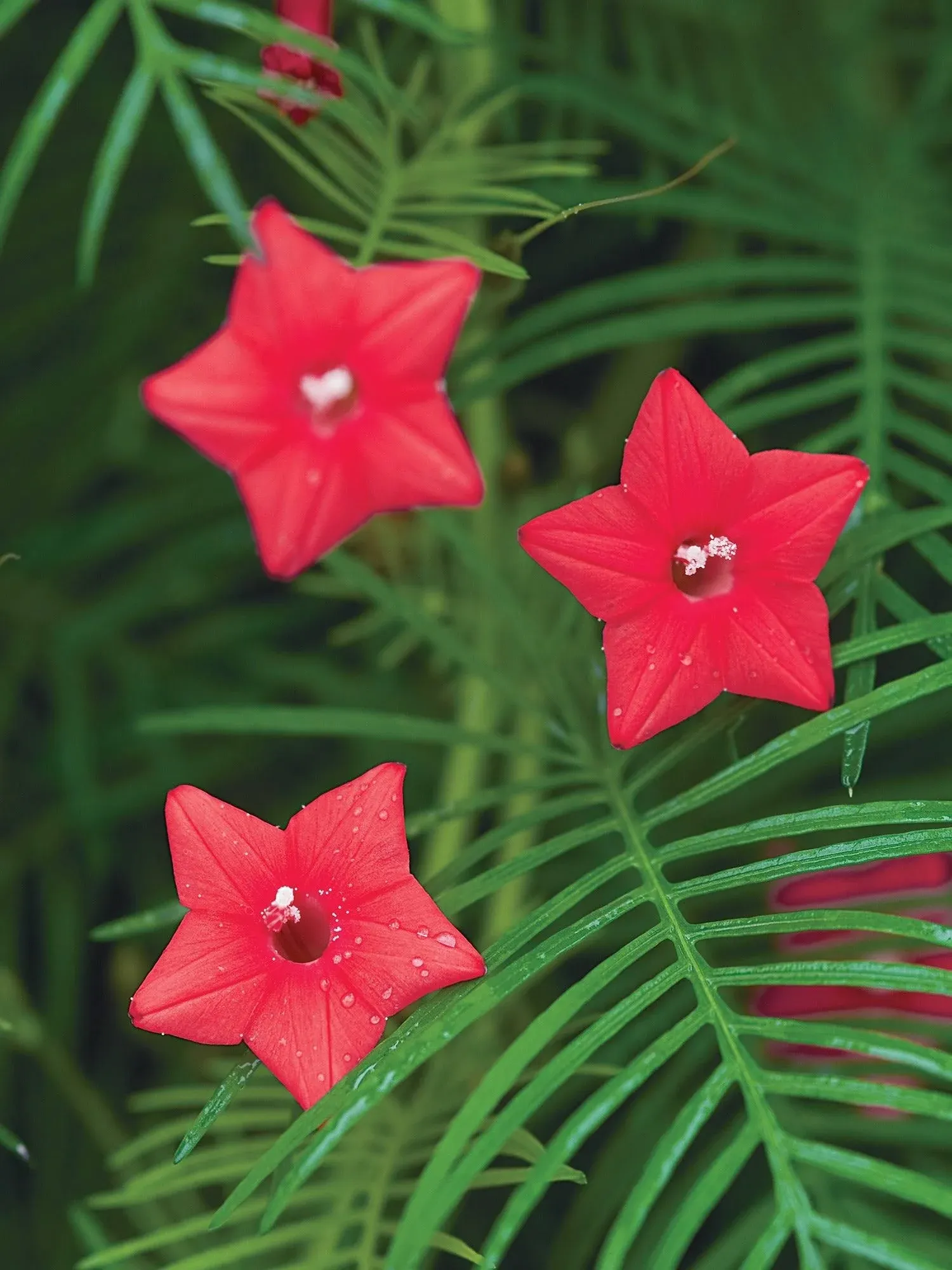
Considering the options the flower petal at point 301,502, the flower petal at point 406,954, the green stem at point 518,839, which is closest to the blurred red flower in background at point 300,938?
the flower petal at point 406,954

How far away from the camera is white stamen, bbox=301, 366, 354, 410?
407mm

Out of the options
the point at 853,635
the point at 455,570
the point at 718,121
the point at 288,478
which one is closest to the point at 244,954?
the point at 288,478

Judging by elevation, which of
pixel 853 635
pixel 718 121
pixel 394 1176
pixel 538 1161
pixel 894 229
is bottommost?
pixel 394 1176

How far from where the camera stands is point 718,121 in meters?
0.86

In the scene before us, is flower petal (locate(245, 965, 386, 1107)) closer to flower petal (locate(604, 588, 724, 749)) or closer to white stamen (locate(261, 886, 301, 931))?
white stamen (locate(261, 886, 301, 931))

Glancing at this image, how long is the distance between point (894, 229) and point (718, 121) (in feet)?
0.49

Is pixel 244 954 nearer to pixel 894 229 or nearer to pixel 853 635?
pixel 853 635

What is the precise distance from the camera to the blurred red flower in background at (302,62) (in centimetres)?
50

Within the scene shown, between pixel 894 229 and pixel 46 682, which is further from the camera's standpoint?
pixel 46 682

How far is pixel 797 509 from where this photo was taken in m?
0.44

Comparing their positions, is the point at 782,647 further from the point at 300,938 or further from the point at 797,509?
the point at 300,938

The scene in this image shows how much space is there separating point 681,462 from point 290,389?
0.14 m

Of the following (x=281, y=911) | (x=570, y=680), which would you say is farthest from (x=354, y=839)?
(x=570, y=680)

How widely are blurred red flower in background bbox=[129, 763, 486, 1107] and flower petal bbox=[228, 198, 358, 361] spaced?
0.15 metres
